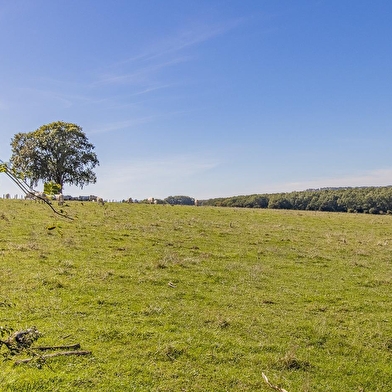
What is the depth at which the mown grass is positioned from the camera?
24.7 ft

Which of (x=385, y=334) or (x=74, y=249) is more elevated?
(x=74, y=249)

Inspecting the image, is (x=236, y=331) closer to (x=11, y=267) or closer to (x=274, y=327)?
(x=274, y=327)

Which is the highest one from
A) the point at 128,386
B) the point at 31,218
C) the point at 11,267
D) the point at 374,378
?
the point at 31,218

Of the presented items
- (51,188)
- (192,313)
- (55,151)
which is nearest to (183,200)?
(55,151)

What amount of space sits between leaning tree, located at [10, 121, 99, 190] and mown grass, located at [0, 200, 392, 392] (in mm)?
32467

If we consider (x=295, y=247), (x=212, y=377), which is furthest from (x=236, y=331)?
(x=295, y=247)

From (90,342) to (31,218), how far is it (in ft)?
68.5

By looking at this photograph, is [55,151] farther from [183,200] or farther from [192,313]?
[192,313]

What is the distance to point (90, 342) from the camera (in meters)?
8.47

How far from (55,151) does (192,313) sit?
48.4 m

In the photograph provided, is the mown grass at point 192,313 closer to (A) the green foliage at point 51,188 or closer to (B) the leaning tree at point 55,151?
(A) the green foliage at point 51,188

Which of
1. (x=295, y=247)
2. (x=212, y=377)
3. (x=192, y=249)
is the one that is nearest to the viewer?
(x=212, y=377)

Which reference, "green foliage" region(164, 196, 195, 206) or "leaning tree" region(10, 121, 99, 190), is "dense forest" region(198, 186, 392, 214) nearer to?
"green foliage" region(164, 196, 195, 206)

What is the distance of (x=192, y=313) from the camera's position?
10.8 m
